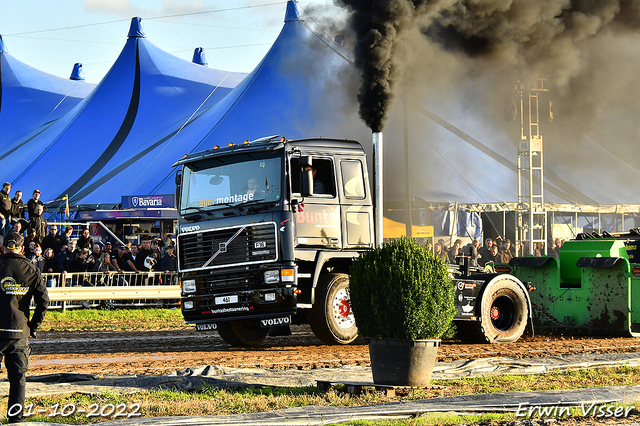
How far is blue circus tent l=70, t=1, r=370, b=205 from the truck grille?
14254 mm

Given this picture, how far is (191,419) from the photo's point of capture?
610 centimetres

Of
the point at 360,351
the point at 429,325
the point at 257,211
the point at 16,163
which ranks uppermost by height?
the point at 16,163

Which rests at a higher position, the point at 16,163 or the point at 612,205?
the point at 16,163

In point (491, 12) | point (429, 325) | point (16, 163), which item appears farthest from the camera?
point (16, 163)

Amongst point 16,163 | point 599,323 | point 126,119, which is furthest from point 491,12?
point 16,163

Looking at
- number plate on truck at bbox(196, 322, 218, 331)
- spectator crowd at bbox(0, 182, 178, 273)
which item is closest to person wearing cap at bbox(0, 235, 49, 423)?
number plate on truck at bbox(196, 322, 218, 331)

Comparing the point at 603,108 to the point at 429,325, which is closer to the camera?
the point at 429,325

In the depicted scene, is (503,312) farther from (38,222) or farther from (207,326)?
(38,222)

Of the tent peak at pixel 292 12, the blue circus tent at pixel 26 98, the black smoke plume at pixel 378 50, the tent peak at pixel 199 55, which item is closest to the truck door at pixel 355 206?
the black smoke plume at pixel 378 50

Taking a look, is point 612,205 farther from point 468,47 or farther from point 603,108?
point 468,47

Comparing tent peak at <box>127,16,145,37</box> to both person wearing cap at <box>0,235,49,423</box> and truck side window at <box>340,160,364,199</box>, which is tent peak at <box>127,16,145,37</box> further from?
person wearing cap at <box>0,235,49,423</box>

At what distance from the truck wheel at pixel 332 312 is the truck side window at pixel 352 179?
50.4 inches

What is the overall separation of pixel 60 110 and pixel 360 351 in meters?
31.3

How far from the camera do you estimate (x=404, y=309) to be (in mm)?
7535
